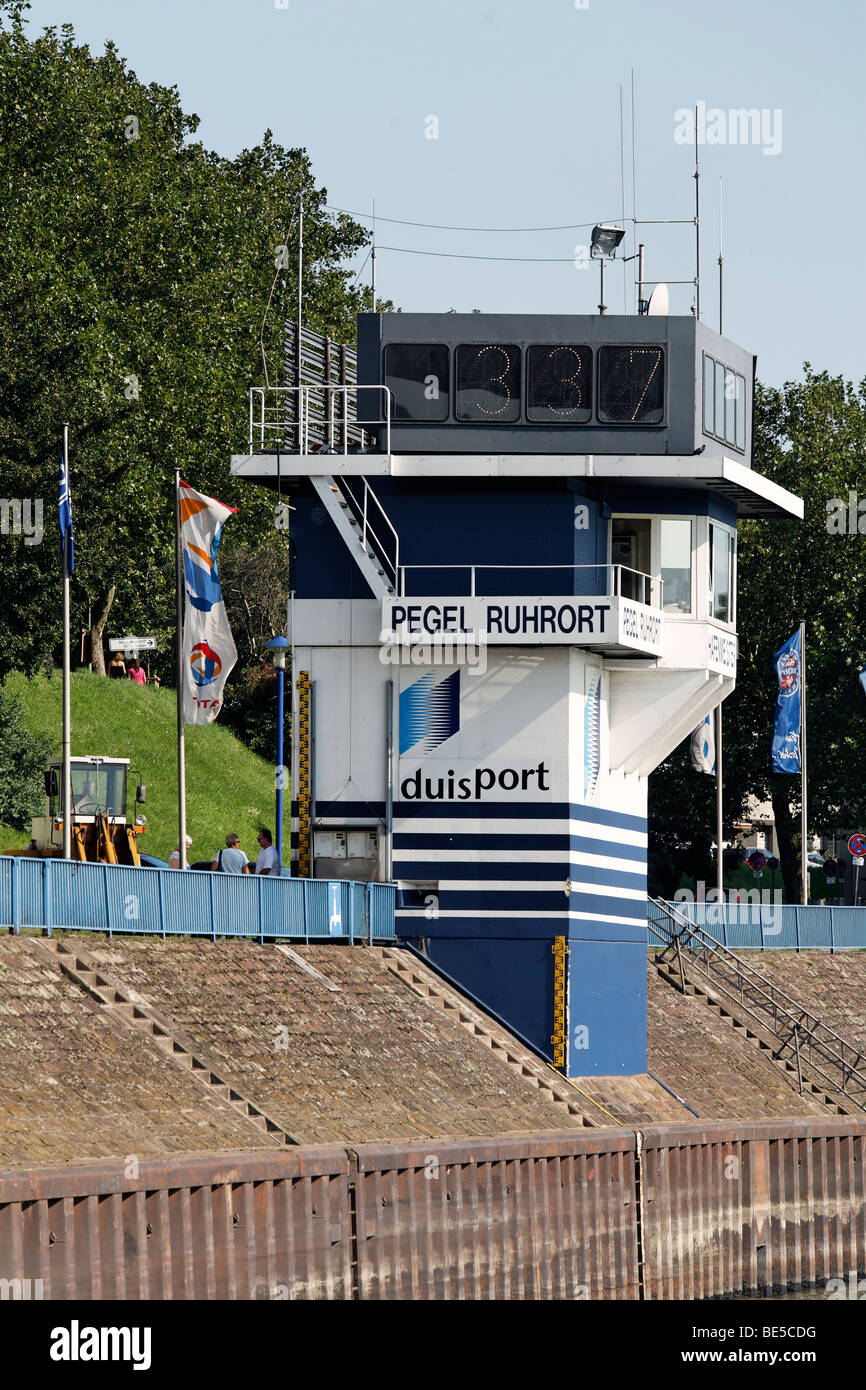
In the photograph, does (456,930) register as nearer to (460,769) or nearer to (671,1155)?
(460,769)

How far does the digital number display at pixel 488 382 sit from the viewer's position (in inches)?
1800

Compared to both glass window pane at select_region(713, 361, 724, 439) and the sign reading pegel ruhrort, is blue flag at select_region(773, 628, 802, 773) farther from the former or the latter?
the sign reading pegel ruhrort

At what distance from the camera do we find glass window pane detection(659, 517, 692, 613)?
1859 inches

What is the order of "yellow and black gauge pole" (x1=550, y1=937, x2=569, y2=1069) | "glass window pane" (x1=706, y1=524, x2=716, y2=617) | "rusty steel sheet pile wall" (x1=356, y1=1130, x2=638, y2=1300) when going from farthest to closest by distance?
"glass window pane" (x1=706, y1=524, x2=716, y2=617) < "yellow and black gauge pole" (x1=550, y1=937, x2=569, y2=1069) < "rusty steel sheet pile wall" (x1=356, y1=1130, x2=638, y2=1300)

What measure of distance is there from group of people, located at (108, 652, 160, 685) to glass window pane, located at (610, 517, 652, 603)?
42321 millimetres

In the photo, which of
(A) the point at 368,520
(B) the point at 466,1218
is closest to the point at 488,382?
(A) the point at 368,520

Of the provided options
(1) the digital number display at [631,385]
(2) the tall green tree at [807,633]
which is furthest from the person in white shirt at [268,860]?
(2) the tall green tree at [807,633]

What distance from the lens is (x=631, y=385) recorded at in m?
45.7

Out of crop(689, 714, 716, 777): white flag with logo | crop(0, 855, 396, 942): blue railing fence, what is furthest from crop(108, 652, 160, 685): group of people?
crop(0, 855, 396, 942): blue railing fence

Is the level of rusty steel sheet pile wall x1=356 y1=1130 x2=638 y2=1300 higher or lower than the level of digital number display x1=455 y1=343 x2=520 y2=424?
lower

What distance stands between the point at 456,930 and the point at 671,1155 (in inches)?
260

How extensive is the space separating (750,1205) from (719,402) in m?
15.1

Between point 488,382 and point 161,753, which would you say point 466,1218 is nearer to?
point 488,382

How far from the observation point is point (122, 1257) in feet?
87.1
